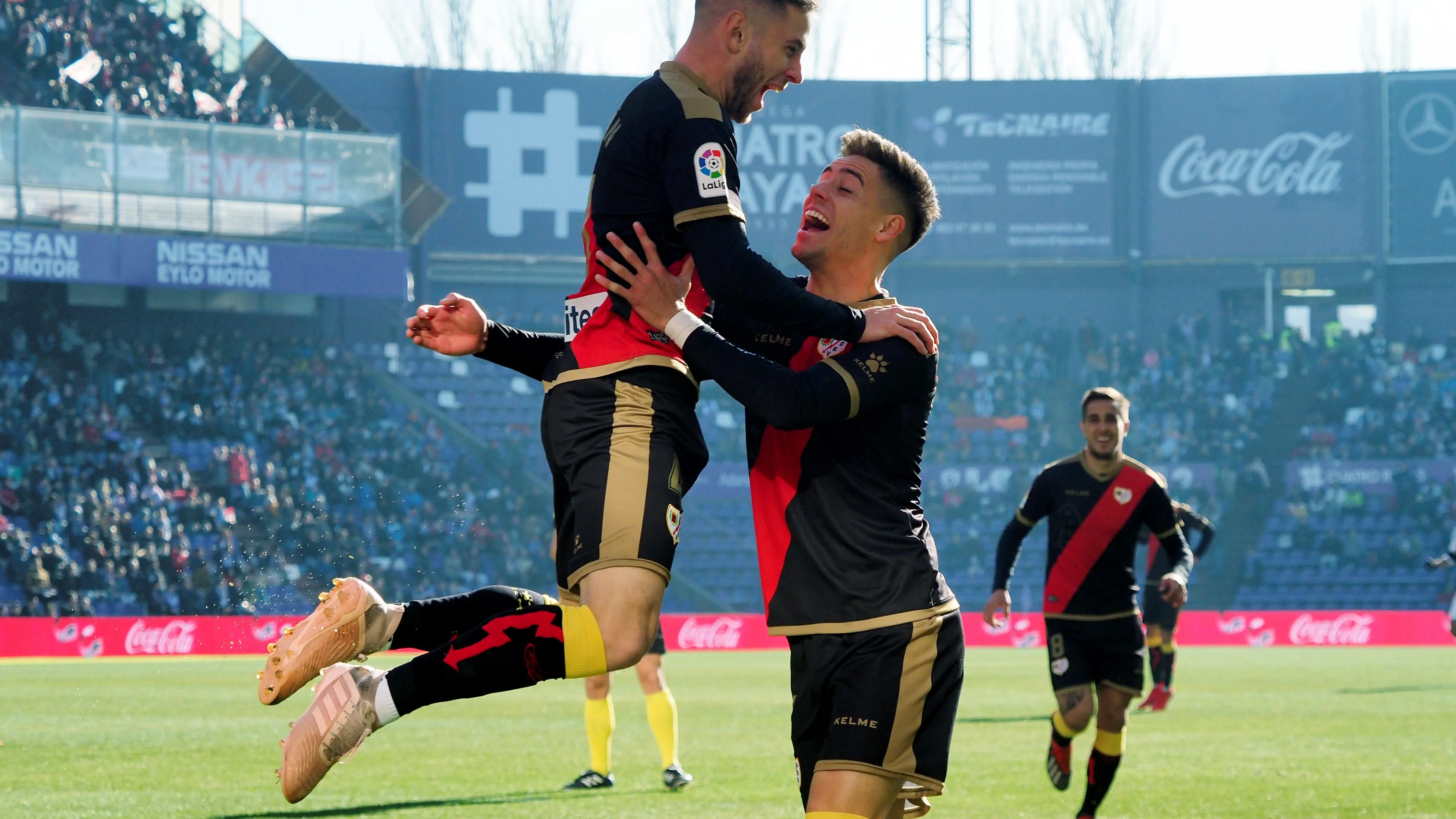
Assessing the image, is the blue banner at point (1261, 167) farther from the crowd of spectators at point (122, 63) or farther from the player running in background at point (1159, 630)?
the player running in background at point (1159, 630)

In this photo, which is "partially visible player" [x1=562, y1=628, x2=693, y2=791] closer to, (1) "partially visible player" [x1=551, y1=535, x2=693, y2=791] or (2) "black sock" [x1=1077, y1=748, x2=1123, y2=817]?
(1) "partially visible player" [x1=551, y1=535, x2=693, y2=791]

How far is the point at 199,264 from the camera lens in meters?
31.4

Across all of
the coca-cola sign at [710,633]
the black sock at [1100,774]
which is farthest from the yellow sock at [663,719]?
the coca-cola sign at [710,633]

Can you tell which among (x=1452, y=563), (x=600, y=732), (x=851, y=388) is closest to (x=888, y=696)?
(x=851, y=388)

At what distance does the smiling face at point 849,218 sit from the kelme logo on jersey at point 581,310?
634 millimetres

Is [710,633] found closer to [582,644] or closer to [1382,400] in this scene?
[1382,400]

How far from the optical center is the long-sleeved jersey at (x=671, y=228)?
179 inches

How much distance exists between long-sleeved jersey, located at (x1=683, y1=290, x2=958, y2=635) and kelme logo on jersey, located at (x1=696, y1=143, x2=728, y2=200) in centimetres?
42

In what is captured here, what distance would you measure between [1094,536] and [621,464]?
5905 millimetres

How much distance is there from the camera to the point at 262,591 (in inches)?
1056

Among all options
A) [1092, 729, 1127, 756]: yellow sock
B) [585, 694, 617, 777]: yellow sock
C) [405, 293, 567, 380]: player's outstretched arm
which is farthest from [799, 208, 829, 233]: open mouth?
[585, 694, 617, 777]: yellow sock

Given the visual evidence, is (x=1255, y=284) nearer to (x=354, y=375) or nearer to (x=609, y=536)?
(x=354, y=375)

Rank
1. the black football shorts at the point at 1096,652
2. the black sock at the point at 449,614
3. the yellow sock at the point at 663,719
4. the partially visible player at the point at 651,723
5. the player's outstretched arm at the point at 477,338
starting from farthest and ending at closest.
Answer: the yellow sock at the point at 663,719 < the partially visible player at the point at 651,723 < the black football shorts at the point at 1096,652 < the player's outstretched arm at the point at 477,338 < the black sock at the point at 449,614

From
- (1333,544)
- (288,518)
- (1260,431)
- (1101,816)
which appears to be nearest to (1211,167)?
(1260,431)
